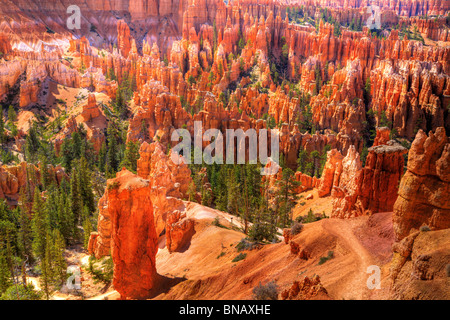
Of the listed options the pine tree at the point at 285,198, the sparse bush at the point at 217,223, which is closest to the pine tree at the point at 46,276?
the sparse bush at the point at 217,223

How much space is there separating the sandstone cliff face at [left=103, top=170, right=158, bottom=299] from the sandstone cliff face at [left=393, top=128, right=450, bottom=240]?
12337mm

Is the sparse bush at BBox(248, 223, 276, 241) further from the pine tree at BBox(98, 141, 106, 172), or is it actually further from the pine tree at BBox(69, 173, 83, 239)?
the pine tree at BBox(98, 141, 106, 172)

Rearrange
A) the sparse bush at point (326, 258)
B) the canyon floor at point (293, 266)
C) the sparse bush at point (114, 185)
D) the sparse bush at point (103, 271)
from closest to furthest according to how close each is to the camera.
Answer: the canyon floor at point (293, 266)
the sparse bush at point (326, 258)
the sparse bush at point (114, 185)
the sparse bush at point (103, 271)

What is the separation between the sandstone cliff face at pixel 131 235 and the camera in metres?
19.8

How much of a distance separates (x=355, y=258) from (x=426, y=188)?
4415 millimetres

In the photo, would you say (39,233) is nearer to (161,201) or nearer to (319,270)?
(161,201)

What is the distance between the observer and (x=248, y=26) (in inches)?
3907

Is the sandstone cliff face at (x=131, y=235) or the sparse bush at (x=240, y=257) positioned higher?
the sandstone cliff face at (x=131, y=235)

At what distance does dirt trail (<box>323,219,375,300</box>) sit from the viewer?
49.6 feet

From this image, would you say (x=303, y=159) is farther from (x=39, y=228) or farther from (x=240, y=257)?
(x=39, y=228)

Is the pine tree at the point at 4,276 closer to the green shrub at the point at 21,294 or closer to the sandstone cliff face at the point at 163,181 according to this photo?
the green shrub at the point at 21,294

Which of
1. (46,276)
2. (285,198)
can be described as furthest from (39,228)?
(285,198)

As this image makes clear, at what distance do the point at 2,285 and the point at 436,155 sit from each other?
27834mm

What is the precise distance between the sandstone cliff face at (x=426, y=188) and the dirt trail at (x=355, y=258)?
2.01 metres
